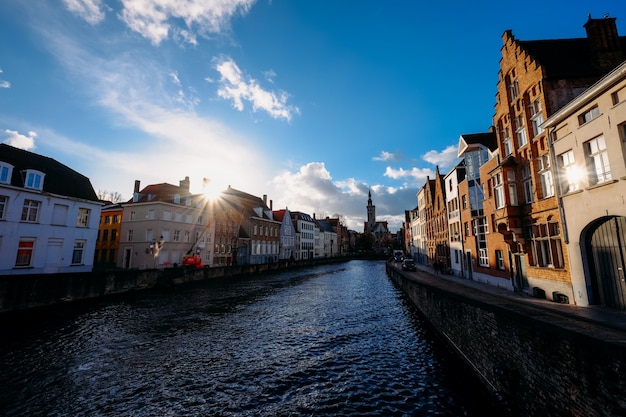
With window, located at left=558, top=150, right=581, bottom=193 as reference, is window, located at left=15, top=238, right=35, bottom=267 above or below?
below

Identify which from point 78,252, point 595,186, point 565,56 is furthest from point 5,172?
point 565,56

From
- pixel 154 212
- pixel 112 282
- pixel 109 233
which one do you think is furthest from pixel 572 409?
pixel 109 233

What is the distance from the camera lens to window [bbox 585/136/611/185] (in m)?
11.1

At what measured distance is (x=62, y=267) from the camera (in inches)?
1032

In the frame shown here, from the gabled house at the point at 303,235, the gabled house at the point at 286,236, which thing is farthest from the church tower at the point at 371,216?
the gabled house at the point at 286,236

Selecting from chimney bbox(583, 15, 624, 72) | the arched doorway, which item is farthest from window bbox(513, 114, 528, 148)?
the arched doorway

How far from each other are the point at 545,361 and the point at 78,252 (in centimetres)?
3643

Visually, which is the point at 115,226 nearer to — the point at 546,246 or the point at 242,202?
the point at 242,202

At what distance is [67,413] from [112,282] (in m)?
22.2

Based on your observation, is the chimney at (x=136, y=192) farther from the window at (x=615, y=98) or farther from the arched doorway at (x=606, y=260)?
the window at (x=615, y=98)

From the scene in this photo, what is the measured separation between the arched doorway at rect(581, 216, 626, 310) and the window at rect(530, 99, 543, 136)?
6312 mm

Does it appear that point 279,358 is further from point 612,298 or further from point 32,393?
point 612,298

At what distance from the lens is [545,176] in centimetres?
1527

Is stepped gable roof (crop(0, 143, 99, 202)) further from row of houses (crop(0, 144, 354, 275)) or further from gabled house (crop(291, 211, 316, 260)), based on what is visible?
gabled house (crop(291, 211, 316, 260))
